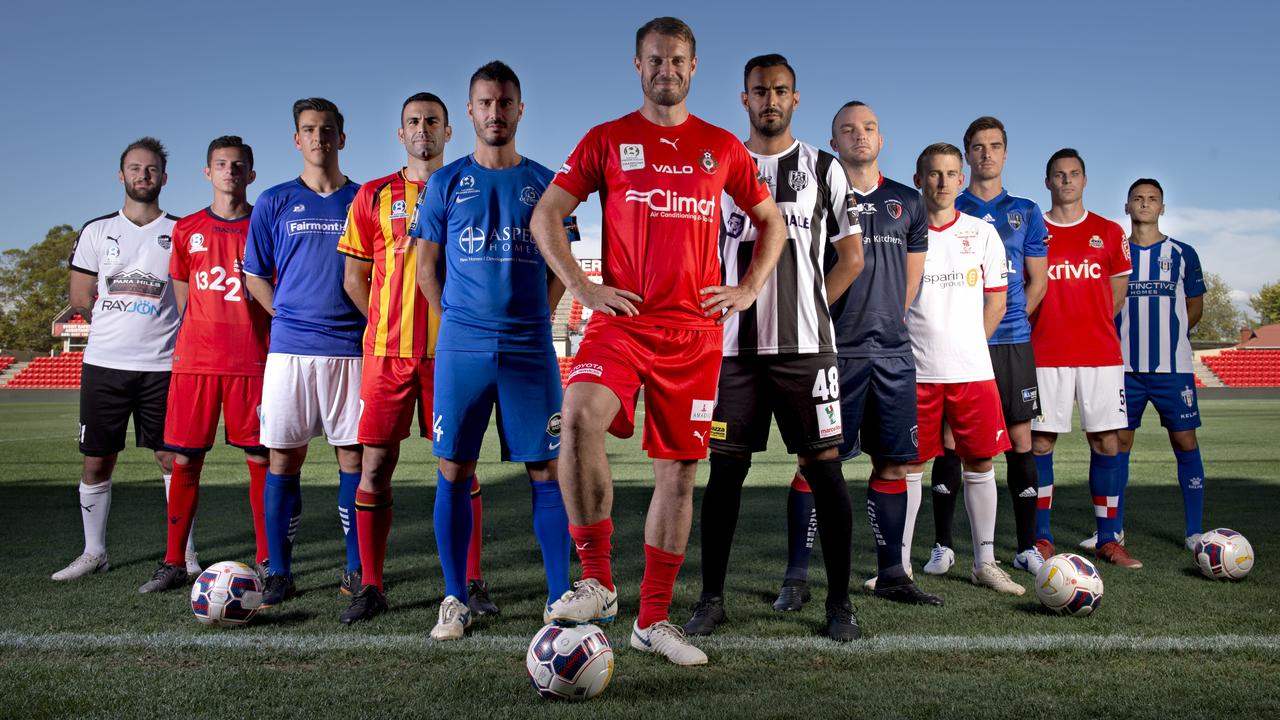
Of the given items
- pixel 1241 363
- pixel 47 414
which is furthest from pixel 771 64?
pixel 1241 363

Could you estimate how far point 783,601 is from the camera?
14.3ft

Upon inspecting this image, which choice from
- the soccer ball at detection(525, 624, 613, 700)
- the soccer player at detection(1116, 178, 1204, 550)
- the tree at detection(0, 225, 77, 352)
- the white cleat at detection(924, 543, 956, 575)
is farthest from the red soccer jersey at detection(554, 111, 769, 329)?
the tree at detection(0, 225, 77, 352)

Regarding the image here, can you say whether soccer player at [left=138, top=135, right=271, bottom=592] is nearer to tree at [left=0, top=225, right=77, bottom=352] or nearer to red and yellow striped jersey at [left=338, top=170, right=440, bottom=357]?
red and yellow striped jersey at [left=338, top=170, right=440, bottom=357]

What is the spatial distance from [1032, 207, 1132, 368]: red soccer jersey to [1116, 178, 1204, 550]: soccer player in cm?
42

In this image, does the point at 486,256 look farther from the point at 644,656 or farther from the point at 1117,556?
the point at 1117,556

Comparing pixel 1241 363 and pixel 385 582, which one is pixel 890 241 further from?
pixel 1241 363

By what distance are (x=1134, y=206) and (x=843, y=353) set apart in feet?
11.1

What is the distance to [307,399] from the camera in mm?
4785

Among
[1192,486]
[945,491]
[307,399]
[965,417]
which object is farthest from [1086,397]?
[307,399]

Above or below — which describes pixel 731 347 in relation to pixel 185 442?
above

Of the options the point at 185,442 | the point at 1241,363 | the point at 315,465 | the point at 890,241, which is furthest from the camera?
the point at 1241,363

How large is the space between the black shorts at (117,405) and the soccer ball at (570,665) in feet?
11.7

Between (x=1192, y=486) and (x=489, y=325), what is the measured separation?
16.4 ft

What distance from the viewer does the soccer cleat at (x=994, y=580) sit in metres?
4.71
